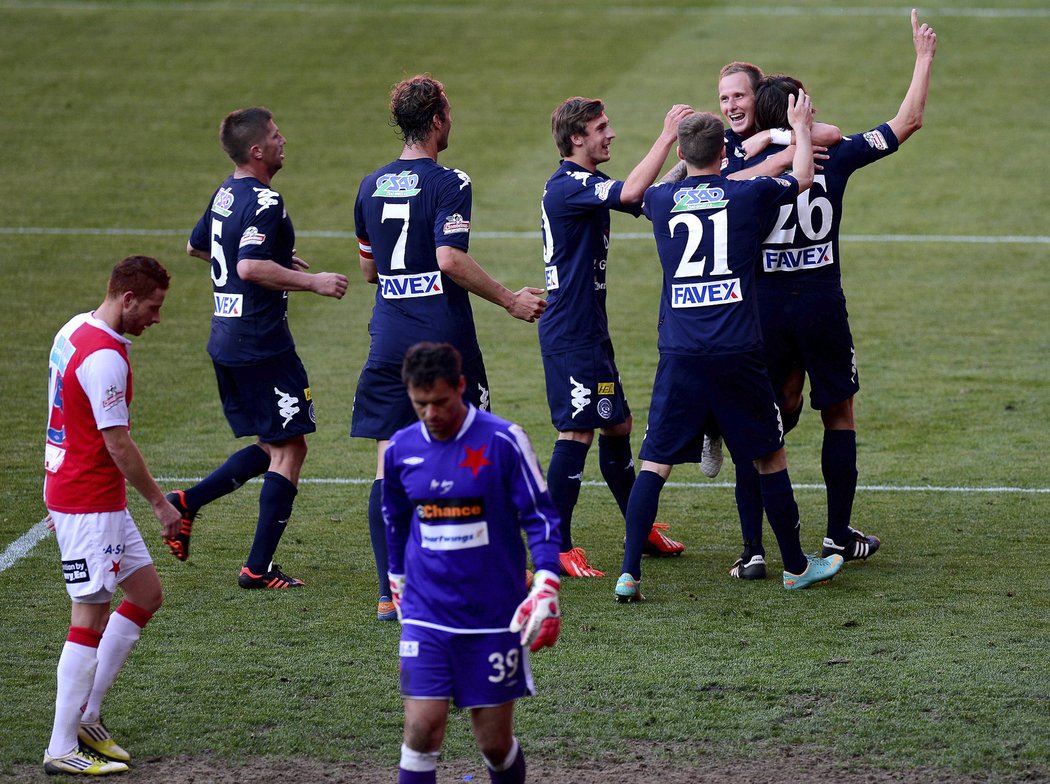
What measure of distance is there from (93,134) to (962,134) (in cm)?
1140

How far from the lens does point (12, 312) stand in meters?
13.2

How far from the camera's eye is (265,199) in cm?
707

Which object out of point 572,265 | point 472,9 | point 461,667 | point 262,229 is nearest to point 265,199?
point 262,229

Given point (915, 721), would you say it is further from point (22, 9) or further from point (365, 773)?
point (22, 9)

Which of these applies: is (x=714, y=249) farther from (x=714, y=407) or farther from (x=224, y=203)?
(x=224, y=203)

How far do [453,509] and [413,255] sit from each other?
2455 mm

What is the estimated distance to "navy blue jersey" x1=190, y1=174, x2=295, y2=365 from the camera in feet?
23.3

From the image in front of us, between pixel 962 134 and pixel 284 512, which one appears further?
pixel 962 134

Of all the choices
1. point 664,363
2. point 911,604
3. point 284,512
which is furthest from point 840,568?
point 284,512

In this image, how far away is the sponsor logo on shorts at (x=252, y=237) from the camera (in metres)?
6.97

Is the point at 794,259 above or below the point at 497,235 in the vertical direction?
below

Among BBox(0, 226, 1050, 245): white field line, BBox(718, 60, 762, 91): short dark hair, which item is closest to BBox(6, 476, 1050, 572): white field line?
BBox(718, 60, 762, 91): short dark hair

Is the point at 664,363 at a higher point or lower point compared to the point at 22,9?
lower

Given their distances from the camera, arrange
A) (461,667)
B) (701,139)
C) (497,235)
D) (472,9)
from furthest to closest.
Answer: (472,9) → (497,235) → (701,139) → (461,667)
